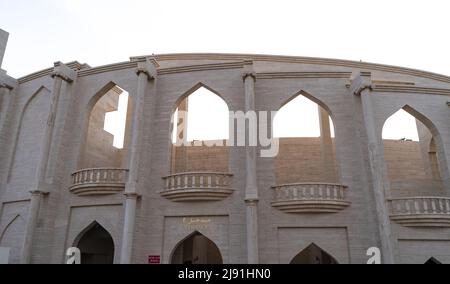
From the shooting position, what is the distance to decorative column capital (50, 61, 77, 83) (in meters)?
15.6

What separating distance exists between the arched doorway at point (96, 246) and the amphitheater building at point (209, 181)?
66 millimetres

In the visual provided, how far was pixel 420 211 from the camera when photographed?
42.7 ft

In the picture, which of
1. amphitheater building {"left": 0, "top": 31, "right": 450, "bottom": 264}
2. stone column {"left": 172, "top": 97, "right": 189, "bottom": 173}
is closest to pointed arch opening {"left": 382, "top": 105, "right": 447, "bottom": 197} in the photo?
amphitheater building {"left": 0, "top": 31, "right": 450, "bottom": 264}

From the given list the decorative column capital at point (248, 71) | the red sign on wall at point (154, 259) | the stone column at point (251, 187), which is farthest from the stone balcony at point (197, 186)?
the decorative column capital at point (248, 71)

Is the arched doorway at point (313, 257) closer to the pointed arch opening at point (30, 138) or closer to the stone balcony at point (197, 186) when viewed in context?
the stone balcony at point (197, 186)

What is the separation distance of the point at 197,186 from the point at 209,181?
1.77 ft

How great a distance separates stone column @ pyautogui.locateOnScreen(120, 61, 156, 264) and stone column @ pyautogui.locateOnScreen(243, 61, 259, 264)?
176 inches

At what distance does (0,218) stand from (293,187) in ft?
46.0

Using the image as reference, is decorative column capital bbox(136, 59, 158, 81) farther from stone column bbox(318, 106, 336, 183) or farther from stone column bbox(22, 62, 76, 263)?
stone column bbox(318, 106, 336, 183)

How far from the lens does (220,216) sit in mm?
13289
